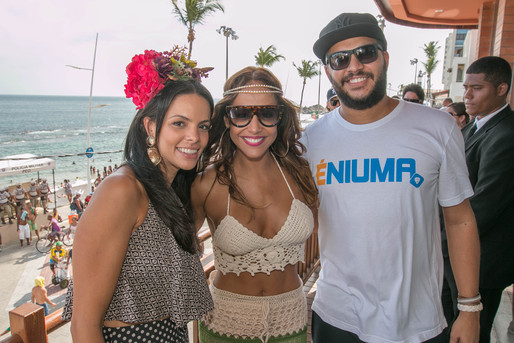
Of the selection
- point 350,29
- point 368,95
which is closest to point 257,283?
point 368,95

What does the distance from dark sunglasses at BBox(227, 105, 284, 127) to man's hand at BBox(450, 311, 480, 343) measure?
1.45 m

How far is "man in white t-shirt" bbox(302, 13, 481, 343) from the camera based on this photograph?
1.74 meters

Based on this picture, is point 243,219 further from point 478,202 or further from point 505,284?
point 505,284

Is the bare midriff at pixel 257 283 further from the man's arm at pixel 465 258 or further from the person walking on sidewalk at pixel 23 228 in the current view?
the person walking on sidewalk at pixel 23 228

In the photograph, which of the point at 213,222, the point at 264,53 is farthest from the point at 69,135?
the point at 213,222

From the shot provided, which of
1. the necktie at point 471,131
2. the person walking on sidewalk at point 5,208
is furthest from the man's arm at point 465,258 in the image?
the person walking on sidewalk at point 5,208

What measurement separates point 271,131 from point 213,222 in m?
0.67

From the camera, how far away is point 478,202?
8.21 feet

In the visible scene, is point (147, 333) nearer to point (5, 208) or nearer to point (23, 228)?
point (23, 228)

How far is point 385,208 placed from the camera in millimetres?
1726

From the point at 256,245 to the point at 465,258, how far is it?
3.57 feet

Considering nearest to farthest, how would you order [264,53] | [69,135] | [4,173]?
1. [4,173]
2. [264,53]
3. [69,135]

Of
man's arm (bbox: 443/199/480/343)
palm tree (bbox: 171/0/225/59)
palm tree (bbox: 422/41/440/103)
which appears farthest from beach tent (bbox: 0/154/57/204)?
palm tree (bbox: 422/41/440/103)

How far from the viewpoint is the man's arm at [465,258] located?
5.77 ft
